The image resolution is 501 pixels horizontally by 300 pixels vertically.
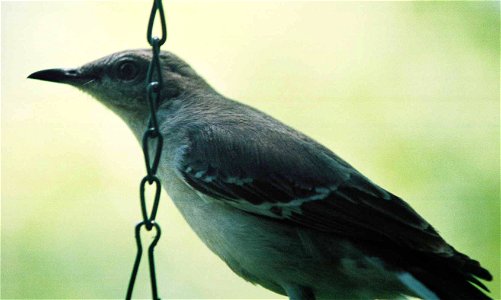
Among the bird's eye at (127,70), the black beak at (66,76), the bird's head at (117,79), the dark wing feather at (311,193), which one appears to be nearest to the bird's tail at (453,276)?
the dark wing feather at (311,193)

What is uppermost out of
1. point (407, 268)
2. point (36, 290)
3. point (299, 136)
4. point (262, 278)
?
point (299, 136)

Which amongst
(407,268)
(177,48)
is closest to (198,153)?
(407,268)

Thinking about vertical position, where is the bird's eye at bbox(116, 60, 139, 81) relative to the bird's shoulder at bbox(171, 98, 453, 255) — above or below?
above

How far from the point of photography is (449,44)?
8875 millimetres

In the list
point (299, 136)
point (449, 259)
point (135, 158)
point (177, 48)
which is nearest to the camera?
point (449, 259)

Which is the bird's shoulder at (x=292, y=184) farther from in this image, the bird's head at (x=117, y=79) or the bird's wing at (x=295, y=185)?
the bird's head at (x=117, y=79)

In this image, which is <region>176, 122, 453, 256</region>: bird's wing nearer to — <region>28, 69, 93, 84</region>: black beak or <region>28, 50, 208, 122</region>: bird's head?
<region>28, 50, 208, 122</region>: bird's head

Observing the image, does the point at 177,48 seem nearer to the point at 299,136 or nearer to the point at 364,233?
the point at 299,136

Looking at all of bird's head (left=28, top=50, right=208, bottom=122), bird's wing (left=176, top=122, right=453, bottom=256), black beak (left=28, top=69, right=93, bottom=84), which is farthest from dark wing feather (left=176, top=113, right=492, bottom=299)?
black beak (left=28, top=69, right=93, bottom=84)

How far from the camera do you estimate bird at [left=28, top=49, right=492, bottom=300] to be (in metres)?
5.11

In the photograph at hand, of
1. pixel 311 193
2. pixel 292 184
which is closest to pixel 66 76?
pixel 292 184

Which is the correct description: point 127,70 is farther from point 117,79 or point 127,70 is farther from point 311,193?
point 311,193

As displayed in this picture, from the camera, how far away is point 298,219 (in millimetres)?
5246

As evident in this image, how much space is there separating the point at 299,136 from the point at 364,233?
88cm
